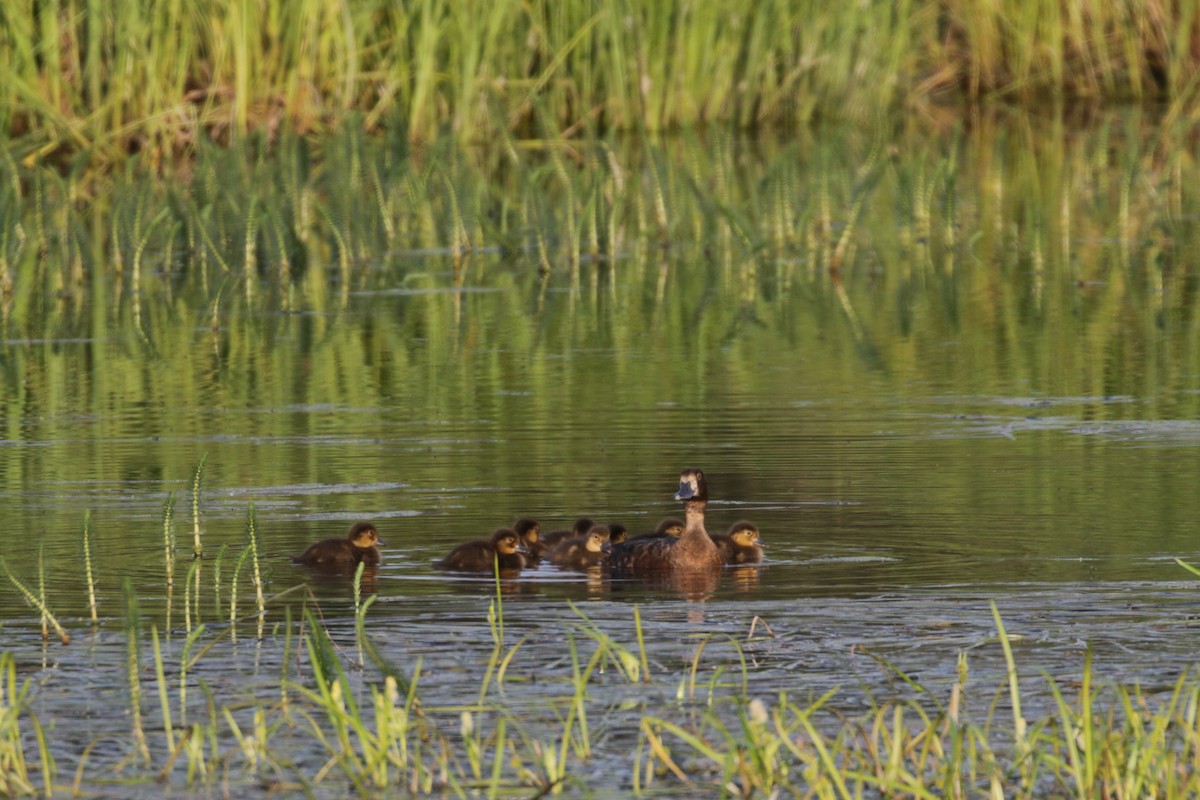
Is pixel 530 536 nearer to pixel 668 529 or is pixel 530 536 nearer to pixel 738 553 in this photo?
pixel 668 529

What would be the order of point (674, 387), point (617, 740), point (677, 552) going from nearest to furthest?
point (617, 740), point (677, 552), point (674, 387)

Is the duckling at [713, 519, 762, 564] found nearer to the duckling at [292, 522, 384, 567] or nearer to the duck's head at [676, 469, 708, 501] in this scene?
the duck's head at [676, 469, 708, 501]

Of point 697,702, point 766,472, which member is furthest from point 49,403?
point 697,702

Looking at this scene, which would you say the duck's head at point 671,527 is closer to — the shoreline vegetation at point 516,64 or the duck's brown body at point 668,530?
the duck's brown body at point 668,530

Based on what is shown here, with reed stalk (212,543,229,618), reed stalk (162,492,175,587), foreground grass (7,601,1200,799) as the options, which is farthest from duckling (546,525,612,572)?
foreground grass (7,601,1200,799)

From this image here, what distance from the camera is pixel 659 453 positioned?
364 inches

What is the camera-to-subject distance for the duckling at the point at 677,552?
731 centimetres

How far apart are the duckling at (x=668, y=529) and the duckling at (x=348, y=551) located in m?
0.83

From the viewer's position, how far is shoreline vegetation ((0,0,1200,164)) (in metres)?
18.8

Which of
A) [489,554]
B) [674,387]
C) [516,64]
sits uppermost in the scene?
[516,64]

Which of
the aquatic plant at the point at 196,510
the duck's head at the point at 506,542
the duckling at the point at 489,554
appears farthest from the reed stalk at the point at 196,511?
the duck's head at the point at 506,542

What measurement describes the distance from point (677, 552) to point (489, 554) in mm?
568

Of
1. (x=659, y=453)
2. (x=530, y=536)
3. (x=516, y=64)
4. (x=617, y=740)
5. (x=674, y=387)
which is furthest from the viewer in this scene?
(x=516, y=64)

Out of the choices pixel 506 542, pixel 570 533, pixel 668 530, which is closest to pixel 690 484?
pixel 668 530
